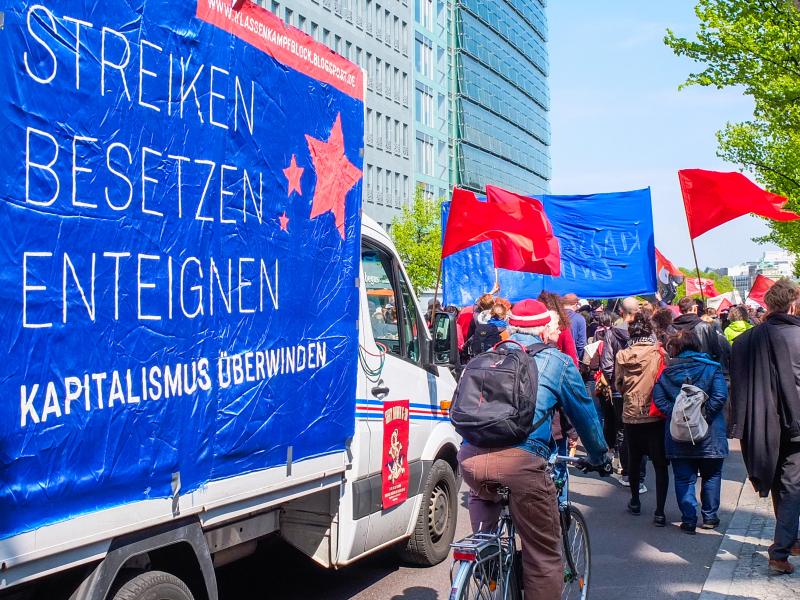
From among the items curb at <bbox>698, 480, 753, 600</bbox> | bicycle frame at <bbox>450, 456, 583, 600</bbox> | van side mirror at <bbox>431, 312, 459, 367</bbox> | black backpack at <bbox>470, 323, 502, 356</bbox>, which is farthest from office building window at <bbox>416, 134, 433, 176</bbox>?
bicycle frame at <bbox>450, 456, 583, 600</bbox>

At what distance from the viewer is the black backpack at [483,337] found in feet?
38.2

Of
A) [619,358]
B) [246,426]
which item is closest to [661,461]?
[619,358]

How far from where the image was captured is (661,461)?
29.1 feet

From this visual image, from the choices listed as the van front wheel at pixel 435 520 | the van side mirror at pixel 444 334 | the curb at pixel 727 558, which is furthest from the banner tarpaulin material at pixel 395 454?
the curb at pixel 727 558

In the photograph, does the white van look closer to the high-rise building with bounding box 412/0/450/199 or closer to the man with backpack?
the man with backpack

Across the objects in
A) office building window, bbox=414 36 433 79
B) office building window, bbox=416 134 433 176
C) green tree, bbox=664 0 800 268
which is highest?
office building window, bbox=414 36 433 79

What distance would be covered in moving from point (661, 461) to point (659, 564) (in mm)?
1784

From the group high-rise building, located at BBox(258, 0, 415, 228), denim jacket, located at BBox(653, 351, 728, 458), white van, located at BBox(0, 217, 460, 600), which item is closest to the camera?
white van, located at BBox(0, 217, 460, 600)

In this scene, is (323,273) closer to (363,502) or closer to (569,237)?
(363,502)

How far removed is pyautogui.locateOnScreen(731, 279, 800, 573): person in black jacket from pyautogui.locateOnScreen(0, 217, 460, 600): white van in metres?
1.89

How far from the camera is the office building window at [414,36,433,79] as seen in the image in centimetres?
7188

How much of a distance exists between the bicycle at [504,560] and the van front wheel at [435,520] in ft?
4.68

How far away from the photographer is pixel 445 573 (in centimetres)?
678

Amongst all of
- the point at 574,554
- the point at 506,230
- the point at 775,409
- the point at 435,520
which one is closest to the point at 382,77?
the point at 506,230
